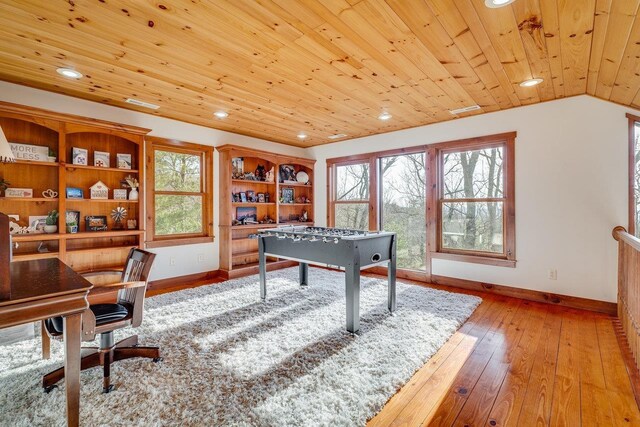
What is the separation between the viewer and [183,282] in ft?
14.8

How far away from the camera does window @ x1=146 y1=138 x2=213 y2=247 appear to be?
4270 mm

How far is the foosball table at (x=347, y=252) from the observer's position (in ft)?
9.02

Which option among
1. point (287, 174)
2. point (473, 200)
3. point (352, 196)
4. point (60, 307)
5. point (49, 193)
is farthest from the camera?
point (287, 174)

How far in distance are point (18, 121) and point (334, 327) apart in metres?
4.04

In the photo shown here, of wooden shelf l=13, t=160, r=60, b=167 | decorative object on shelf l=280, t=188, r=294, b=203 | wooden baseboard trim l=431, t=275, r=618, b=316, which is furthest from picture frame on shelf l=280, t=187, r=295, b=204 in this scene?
wooden shelf l=13, t=160, r=60, b=167

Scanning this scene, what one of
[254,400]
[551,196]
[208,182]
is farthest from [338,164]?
[254,400]

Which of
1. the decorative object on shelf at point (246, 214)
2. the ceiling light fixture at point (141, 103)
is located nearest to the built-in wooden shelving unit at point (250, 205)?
the decorative object on shelf at point (246, 214)

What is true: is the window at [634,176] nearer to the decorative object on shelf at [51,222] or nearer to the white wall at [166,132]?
the white wall at [166,132]

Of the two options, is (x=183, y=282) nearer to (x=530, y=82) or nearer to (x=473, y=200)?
(x=473, y=200)

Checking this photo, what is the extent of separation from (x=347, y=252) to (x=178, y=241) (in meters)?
2.91

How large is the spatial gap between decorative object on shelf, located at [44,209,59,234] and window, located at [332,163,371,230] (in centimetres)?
419

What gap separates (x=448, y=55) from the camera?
96.9 inches

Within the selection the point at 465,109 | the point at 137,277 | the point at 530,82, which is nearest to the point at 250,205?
the point at 137,277

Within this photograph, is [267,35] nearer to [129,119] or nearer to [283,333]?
[283,333]
